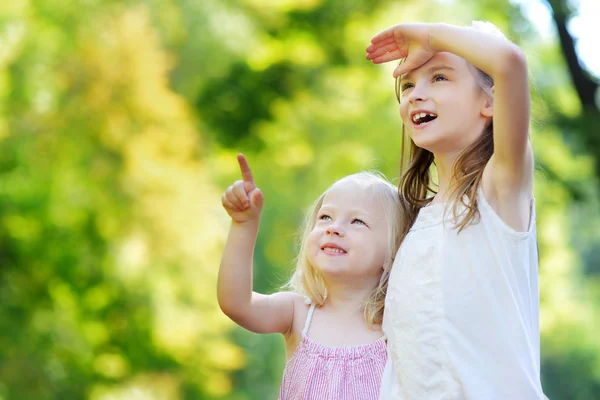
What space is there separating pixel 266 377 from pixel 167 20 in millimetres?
6619

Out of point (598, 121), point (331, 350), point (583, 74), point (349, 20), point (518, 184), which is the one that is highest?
point (349, 20)

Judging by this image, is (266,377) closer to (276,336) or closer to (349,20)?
(276,336)

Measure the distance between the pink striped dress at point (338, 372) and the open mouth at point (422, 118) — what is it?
0.56 meters

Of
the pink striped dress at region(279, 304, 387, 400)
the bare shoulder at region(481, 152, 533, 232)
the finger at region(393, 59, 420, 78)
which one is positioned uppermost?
the finger at region(393, 59, 420, 78)

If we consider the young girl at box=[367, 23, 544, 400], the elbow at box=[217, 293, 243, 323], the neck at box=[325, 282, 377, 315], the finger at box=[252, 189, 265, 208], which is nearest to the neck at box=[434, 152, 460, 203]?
the young girl at box=[367, 23, 544, 400]

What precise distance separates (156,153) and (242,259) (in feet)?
31.1

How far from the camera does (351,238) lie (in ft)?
7.04

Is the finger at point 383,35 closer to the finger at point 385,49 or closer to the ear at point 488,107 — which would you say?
the finger at point 385,49

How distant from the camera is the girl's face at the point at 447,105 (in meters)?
1.89

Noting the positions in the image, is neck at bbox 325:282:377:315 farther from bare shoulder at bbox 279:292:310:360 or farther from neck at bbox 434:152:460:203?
neck at bbox 434:152:460:203

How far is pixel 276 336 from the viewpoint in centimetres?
1475

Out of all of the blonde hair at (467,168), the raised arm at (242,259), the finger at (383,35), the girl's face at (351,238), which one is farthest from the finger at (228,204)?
the finger at (383,35)

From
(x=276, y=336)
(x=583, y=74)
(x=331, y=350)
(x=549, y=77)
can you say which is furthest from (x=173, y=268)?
(x=331, y=350)

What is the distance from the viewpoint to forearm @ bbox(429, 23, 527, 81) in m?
1.70
